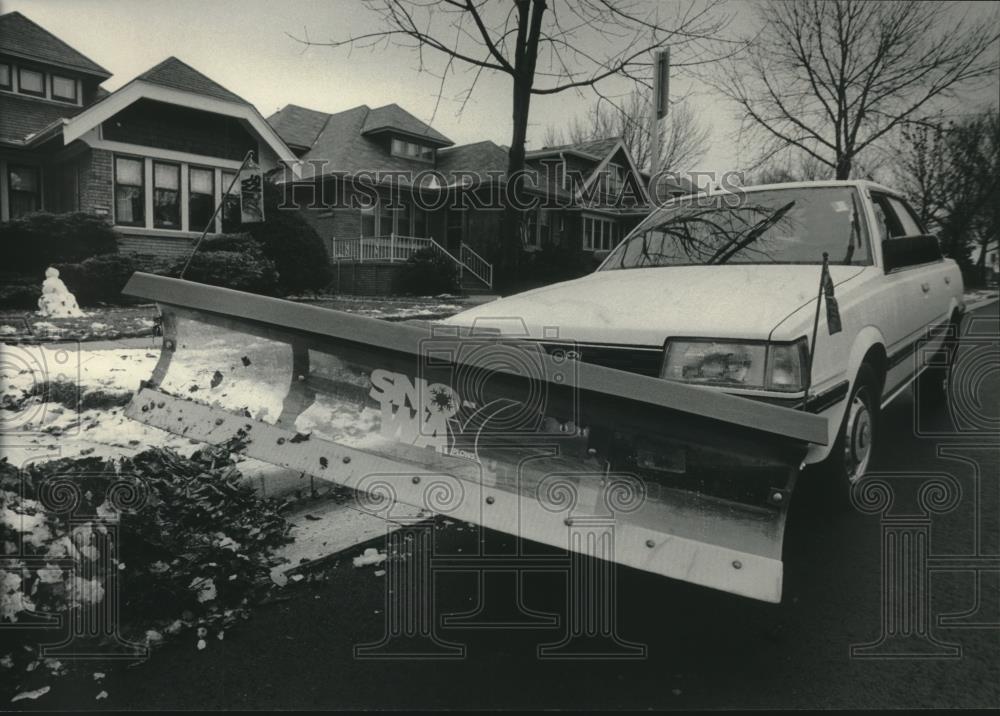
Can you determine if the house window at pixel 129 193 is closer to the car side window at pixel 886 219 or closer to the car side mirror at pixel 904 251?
the car side mirror at pixel 904 251

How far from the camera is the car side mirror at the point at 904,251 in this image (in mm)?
3676

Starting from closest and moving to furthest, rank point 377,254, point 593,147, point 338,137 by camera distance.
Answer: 1. point 377,254
2. point 338,137
3. point 593,147

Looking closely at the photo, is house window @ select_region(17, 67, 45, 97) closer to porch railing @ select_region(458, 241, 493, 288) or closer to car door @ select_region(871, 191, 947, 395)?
porch railing @ select_region(458, 241, 493, 288)

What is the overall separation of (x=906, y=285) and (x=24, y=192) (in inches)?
185

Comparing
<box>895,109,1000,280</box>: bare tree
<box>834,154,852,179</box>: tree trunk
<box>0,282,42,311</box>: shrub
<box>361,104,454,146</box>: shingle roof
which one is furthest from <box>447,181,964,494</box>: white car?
<box>895,109,1000,280</box>: bare tree

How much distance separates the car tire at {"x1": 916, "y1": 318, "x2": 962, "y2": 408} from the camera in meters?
5.60

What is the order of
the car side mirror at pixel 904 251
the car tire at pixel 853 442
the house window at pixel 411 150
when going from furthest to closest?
the house window at pixel 411 150, the car side mirror at pixel 904 251, the car tire at pixel 853 442

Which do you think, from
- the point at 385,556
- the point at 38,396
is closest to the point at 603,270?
the point at 385,556

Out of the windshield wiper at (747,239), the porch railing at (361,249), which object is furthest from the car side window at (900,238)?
the porch railing at (361,249)

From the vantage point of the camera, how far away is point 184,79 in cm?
358

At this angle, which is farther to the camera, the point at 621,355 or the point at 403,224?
the point at 403,224

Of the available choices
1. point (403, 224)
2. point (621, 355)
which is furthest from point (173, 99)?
point (403, 224)

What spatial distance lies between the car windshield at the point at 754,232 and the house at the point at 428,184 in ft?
1.59

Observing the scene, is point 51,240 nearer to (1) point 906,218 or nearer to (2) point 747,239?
(2) point 747,239
